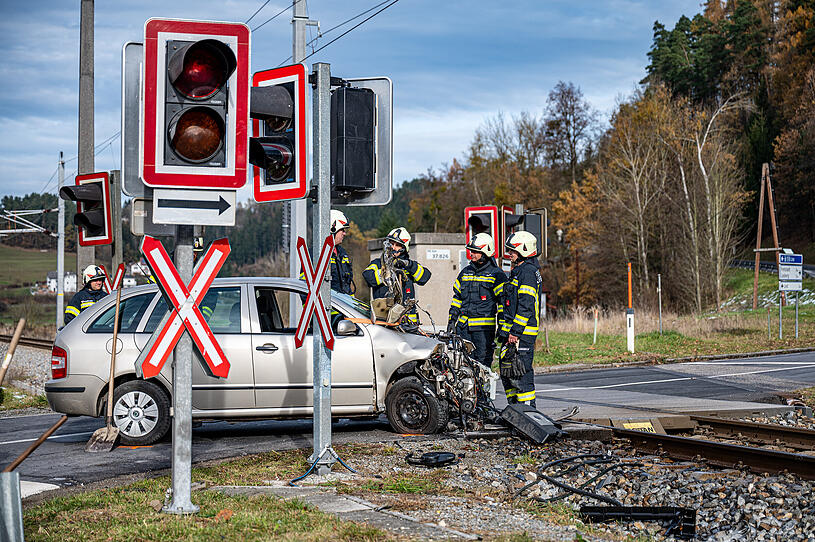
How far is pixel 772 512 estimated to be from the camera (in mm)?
6371

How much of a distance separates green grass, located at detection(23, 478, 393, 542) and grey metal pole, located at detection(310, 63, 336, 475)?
4.13 ft

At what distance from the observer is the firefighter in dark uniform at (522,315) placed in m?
10.3

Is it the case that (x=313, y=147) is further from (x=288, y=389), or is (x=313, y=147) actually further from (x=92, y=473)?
(x=92, y=473)

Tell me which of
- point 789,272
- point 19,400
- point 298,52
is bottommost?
point 19,400

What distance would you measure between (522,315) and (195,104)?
553 centimetres

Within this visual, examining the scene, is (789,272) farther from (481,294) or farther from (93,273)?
(93,273)

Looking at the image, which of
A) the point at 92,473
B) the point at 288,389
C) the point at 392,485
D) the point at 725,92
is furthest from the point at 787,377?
the point at 725,92

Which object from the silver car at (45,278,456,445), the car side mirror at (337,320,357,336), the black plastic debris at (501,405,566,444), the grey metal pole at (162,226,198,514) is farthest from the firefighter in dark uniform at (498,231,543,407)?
the grey metal pole at (162,226,198,514)

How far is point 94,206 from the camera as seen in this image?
36.2 ft

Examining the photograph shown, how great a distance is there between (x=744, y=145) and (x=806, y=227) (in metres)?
8.40

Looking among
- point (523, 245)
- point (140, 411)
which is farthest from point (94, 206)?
point (523, 245)

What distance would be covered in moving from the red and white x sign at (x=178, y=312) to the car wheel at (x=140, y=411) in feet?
13.1

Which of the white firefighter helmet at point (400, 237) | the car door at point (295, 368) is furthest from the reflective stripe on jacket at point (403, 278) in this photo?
the car door at point (295, 368)

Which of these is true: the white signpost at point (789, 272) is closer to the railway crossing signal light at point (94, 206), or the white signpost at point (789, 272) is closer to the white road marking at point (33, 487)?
the railway crossing signal light at point (94, 206)
